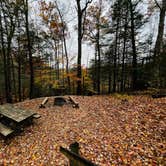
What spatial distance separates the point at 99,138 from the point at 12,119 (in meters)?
3.16

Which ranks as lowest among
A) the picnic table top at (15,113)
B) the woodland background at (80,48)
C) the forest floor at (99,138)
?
the forest floor at (99,138)

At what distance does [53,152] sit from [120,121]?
2.70 meters

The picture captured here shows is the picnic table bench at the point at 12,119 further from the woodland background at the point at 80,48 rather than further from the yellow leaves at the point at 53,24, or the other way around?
the yellow leaves at the point at 53,24

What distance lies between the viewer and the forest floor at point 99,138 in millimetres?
3467

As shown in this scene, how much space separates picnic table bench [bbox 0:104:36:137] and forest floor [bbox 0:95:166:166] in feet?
1.06

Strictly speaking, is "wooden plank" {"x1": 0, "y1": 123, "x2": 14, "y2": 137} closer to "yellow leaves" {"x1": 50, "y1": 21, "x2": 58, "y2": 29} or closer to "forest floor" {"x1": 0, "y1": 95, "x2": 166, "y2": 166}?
"forest floor" {"x1": 0, "y1": 95, "x2": 166, "y2": 166}

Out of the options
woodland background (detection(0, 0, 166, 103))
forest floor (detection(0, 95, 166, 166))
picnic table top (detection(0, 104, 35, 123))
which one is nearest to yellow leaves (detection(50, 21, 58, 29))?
woodland background (detection(0, 0, 166, 103))

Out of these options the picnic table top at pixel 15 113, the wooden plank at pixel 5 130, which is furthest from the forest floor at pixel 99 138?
the picnic table top at pixel 15 113

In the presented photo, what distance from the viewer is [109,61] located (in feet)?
50.8

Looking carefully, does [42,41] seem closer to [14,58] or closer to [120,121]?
[14,58]

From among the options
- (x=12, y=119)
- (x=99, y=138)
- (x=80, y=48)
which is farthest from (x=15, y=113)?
(x=80, y=48)

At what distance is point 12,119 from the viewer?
4.85m

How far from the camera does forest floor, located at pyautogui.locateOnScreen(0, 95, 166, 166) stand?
3467mm

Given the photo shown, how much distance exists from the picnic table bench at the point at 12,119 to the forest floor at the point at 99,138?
Answer: 32 cm
